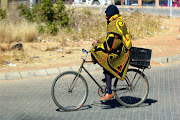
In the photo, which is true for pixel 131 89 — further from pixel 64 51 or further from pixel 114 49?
pixel 64 51

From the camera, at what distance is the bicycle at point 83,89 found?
6.08 m

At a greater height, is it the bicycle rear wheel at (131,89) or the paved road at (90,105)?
the bicycle rear wheel at (131,89)

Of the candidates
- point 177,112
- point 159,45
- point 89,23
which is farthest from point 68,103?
point 89,23

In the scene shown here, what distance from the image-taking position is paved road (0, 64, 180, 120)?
19.3ft

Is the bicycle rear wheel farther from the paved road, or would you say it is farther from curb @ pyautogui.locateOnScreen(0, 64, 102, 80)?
curb @ pyautogui.locateOnScreen(0, 64, 102, 80)

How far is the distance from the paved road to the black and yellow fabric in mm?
695

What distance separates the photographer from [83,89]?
6238mm

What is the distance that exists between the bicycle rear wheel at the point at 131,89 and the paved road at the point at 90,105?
0.46 ft

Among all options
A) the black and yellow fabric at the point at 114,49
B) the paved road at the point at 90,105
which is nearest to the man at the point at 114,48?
the black and yellow fabric at the point at 114,49

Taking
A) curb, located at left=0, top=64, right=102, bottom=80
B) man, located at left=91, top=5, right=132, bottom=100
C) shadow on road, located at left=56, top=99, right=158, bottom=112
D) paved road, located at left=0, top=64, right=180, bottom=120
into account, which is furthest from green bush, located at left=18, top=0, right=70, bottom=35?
man, located at left=91, top=5, right=132, bottom=100

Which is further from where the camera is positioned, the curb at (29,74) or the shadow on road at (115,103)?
the curb at (29,74)

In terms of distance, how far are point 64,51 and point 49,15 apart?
16.7 ft

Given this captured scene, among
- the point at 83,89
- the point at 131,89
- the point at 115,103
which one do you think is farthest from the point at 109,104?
the point at 83,89

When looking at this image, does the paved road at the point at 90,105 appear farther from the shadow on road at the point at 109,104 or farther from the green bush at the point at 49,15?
the green bush at the point at 49,15
